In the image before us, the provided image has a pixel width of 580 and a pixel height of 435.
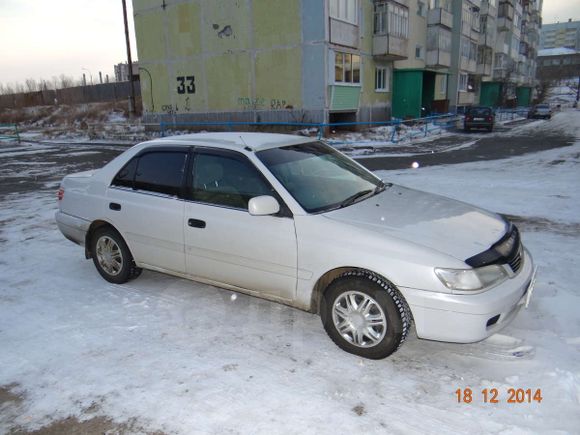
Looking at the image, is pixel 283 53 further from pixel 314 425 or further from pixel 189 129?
pixel 314 425

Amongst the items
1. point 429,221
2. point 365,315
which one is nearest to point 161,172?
point 365,315

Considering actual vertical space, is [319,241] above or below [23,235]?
above

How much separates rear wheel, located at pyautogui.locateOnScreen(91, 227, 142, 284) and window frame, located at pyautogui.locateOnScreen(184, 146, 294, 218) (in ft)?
3.56

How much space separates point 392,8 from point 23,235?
25.2m

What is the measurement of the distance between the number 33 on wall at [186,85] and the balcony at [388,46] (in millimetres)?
11202

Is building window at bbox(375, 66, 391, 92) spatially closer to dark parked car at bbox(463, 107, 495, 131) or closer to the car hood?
dark parked car at bbox(463, 107, 495, 131)

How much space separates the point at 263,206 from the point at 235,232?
45cm

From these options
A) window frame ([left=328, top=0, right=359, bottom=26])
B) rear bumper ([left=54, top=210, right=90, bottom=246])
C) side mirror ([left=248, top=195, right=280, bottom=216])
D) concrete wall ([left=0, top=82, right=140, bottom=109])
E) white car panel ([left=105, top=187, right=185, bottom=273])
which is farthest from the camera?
concrete wall ([left=0, top=82, right=140, bottom=109])

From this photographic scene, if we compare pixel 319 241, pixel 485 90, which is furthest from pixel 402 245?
pixel 485 90

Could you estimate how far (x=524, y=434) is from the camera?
249 centimetres

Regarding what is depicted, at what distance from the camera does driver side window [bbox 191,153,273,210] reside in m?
3.70

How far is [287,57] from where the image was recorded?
2253cm

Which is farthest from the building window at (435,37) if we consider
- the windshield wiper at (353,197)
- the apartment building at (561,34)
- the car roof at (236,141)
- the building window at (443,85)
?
the apartment building at (561,34)

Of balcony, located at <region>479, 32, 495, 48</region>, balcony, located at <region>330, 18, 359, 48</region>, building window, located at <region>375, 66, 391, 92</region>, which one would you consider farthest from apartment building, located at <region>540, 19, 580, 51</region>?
balcony, located at <region>330, 18, 359, 48</region>
